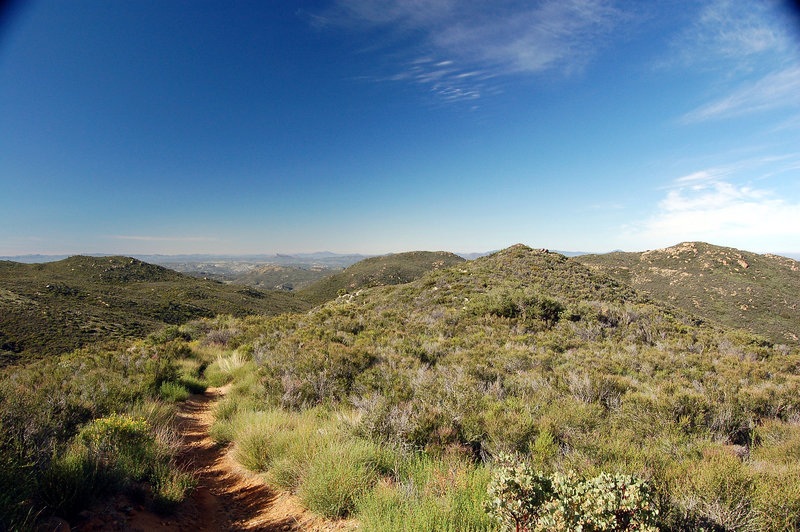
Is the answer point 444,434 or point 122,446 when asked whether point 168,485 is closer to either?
point 122,446

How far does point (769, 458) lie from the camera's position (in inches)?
144

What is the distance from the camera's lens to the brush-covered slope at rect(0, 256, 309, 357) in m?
30.4

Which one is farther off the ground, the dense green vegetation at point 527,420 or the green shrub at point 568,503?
the green shrub at point 568,503

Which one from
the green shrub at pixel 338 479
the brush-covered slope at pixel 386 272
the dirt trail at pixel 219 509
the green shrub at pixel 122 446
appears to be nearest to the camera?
the dirt trail at pixel 219 509

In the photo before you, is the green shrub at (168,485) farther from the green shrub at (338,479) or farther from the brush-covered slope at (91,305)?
the brush-covered slope at (91,305)

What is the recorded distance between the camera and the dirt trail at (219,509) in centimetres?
273

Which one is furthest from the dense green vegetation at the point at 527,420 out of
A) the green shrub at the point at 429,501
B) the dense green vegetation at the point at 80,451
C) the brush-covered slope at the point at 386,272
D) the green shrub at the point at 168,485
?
the brush-covered slope at the point at 386,272

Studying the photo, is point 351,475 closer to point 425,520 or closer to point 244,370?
point 425,520

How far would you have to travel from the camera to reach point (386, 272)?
9138 centimetres

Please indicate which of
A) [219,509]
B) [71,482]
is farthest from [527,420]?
[71,482]

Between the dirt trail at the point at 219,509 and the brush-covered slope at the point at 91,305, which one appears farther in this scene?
the brush-covered slope at the point at 91,305

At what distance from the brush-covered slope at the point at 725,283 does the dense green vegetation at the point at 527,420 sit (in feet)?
106

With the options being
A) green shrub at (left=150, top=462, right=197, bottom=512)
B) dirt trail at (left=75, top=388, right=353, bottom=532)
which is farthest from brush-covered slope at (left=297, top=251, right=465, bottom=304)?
green shrub at (left=150, top=462, right=197, bottom=512)

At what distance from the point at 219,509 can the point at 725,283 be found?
2227 inches
